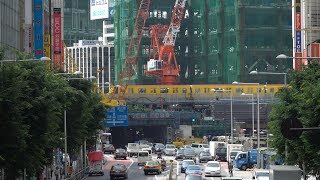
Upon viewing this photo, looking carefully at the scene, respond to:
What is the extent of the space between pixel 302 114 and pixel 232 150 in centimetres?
6554

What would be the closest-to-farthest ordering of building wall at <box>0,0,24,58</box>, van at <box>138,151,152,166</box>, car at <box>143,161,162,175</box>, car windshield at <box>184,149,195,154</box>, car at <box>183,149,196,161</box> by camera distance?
building wall at <box>0,0,24,58</box>, car at <box>143,161,162,175</box>, van at <box>138,151,152,166</box>, car at <box>183,149,196,161</box>, car windshield at <box>184,149,195,154</box>

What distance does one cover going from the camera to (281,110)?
272ft

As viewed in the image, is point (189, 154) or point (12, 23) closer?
point (12, 23)

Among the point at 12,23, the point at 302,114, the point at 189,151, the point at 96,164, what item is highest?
the point at 12,23

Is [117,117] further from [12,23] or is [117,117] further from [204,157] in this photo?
[12,23]

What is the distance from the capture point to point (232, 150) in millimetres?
136375

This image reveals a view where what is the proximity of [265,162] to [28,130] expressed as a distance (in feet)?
170

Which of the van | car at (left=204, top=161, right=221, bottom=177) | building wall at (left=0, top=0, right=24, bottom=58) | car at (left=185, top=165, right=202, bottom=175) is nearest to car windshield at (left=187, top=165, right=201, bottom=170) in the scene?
car at (left=185, top=165, right=202, bottom=175)

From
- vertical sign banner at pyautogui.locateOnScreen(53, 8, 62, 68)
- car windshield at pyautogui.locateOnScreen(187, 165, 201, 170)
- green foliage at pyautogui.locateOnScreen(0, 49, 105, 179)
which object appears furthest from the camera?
vertical sign banner at pyautogui.locateOnScreen(53, 8, 62, 68)

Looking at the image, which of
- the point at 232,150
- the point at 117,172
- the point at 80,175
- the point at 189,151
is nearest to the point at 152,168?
the point at 80,175

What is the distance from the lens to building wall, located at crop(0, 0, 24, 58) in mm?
105938

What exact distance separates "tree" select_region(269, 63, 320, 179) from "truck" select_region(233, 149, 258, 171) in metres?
36.9

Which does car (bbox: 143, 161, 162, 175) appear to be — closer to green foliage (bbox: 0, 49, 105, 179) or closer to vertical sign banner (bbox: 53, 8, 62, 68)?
vertical sign banner (bbox: 53, 8, 62, 68)

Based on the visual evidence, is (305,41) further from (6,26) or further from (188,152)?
(6,26)
